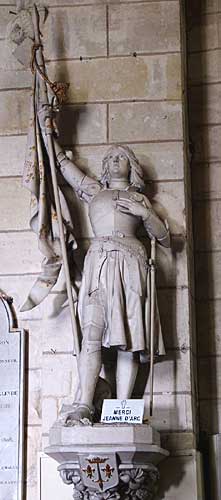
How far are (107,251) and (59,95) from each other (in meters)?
0.72

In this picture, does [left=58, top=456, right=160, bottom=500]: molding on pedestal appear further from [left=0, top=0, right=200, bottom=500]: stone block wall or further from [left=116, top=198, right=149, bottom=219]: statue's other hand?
[left=116, top=198, right=149, bottom=219]: statue's other hand

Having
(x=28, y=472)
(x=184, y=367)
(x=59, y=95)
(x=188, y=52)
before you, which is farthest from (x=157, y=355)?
(x=188, y=52)

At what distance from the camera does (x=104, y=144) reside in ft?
13.9

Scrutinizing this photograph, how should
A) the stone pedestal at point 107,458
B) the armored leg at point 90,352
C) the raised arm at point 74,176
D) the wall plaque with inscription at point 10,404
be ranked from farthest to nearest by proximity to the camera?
1. the raised arm at point 74,176
2. the wall plaque with inscription at point 10,404
3. the armored leg at point 90,352
4. the stone pedestal at point 107,458

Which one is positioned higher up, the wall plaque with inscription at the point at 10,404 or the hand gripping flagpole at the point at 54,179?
the hand gripping flagpole at the point at 54,179

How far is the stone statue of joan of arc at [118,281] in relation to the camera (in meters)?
3.69

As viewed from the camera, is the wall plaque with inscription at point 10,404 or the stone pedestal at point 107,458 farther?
the wall plaque with inscription at point 10,404

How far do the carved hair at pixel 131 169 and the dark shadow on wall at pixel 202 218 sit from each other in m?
0.51

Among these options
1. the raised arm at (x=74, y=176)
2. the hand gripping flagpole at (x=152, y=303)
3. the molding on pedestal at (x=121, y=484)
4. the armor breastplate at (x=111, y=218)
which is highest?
the raised arm at (x=74, y=176)

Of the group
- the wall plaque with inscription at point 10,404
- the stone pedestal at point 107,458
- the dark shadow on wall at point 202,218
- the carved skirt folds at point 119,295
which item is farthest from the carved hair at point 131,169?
the stone pedestal at point 107,458

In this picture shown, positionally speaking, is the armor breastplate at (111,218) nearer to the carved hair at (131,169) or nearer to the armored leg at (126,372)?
the carved hair at (131,169)

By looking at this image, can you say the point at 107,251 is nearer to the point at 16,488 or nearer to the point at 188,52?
the point at 16,488

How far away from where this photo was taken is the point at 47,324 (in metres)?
4.05

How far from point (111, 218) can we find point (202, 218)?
680 mm
